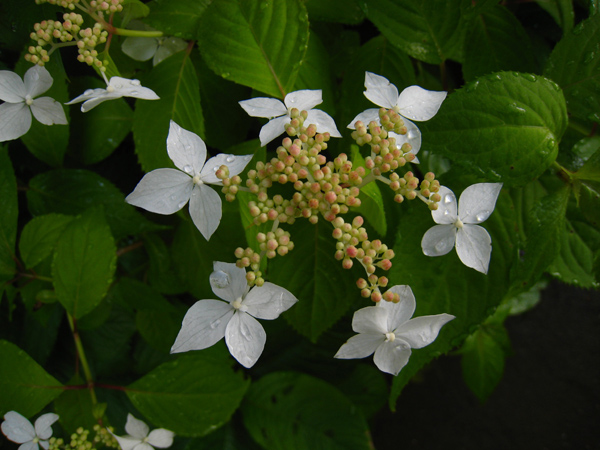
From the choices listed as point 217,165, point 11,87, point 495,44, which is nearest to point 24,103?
point 11,87

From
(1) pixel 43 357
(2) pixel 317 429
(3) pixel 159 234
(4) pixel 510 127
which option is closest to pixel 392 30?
(4) pixel 510 127

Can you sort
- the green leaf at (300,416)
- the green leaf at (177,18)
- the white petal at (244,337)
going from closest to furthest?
the white petal at (244,337)
the green leaf at (177,18)
the green leaf at (300,416)

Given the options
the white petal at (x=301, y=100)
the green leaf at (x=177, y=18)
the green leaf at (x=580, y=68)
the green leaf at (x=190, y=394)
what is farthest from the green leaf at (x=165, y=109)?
the green leaf at (x=580, y=68)

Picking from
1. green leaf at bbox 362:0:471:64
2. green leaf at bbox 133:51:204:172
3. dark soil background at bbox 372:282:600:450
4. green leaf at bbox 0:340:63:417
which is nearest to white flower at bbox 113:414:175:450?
green leaf at bbox 0:340:63:417

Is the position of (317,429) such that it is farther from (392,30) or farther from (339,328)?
(392,30)

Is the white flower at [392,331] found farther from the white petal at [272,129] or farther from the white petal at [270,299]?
the white petal at [272,129]

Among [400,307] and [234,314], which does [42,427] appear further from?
[400,307]
